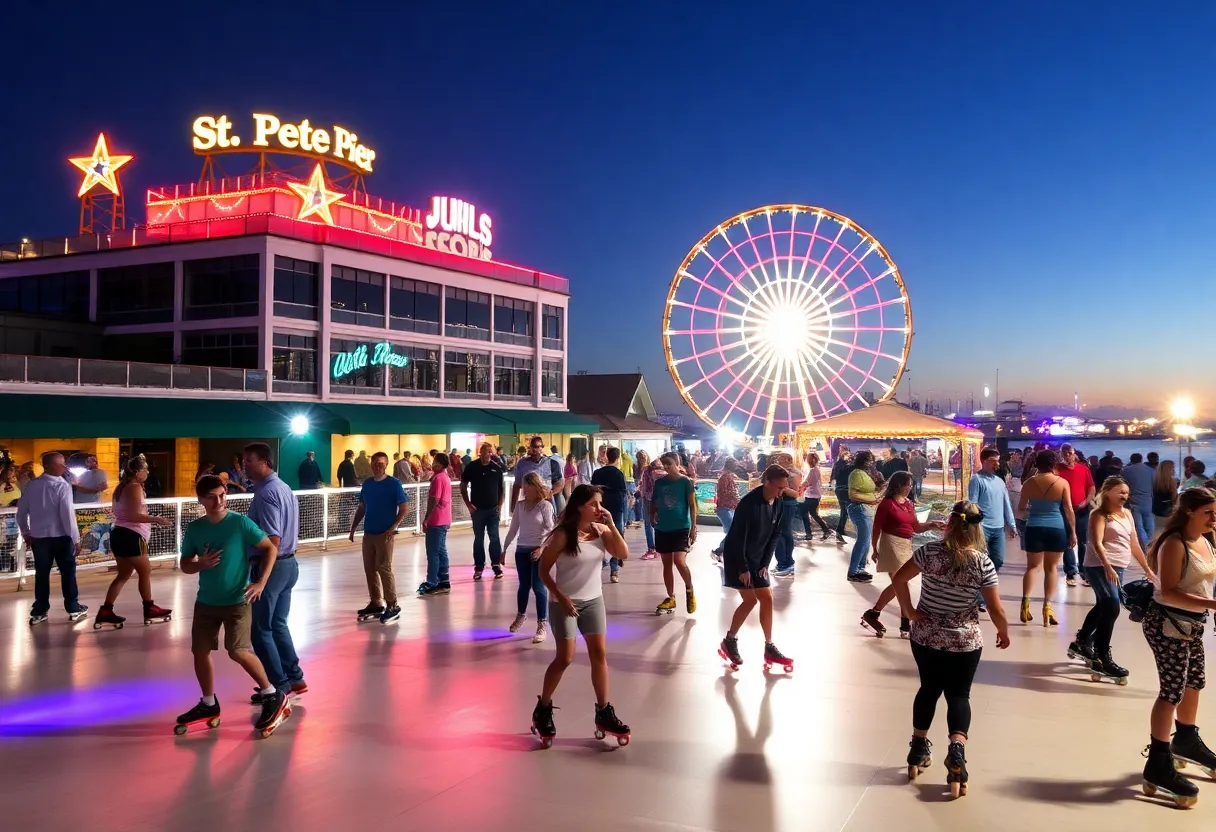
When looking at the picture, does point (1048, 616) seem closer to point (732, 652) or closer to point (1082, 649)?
point (1082, 649)

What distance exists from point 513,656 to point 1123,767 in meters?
4.71

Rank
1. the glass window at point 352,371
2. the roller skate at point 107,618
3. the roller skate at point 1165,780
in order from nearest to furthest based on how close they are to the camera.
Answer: the roller skate at point 1165,780 → the roller skate at point 107,618 → the glass window at point 352,371

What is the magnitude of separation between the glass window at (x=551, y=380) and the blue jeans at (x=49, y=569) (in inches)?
1477

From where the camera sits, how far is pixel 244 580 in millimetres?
6191

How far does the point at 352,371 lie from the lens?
37531 millimetres

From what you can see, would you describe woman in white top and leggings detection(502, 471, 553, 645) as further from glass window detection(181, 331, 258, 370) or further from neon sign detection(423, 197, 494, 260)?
neon sign detection(423, 197, 494, 260)

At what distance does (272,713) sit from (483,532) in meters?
6.72

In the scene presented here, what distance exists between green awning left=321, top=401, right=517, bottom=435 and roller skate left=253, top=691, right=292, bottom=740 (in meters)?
27.6

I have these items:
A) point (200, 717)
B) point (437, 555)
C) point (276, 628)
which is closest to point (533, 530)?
point (276, 628)

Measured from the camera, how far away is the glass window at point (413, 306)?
3975 cm

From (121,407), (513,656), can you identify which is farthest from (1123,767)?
(121,407)

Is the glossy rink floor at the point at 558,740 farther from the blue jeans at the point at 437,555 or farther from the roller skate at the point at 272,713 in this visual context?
the blue jeans at the point at 437,555

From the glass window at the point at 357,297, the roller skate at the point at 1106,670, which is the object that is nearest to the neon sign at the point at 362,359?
the glass window at the point at 357,297

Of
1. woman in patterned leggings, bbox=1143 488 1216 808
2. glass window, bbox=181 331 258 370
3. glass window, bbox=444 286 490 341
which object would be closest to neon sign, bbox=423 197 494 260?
glass window, bbox=444 286 490 341
